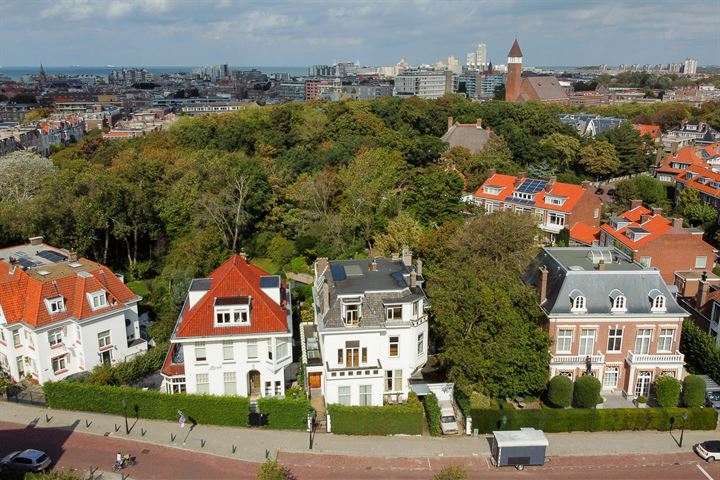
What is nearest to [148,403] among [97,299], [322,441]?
[97,299]

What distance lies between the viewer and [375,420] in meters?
35.7

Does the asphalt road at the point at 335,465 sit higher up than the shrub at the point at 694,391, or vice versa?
the shrub at the point at 694,391

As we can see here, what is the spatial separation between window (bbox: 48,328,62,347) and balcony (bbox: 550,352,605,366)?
34.4 metres

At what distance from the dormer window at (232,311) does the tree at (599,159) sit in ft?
230

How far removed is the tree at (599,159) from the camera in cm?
9125

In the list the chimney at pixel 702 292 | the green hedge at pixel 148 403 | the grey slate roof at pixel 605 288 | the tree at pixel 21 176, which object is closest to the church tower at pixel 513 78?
the tree at pixel 21 176

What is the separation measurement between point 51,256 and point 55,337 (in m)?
9.84

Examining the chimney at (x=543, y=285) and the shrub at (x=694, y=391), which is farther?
the chimney at (x=543, y=285)

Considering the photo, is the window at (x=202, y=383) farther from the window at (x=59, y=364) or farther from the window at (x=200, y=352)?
the window at (x=59, y=364)

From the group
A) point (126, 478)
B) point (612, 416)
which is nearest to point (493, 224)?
point (612, 416)

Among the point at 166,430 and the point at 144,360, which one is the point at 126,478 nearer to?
the point at 166,430

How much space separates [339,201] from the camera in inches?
2702

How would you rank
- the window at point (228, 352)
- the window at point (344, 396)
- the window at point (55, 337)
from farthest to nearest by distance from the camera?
the window at point (55, 337) → the window at point (228, 352) → the window at point (344, 396)

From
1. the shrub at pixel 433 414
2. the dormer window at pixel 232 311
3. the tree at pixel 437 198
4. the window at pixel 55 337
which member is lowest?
the shrub at pixel 433 414
